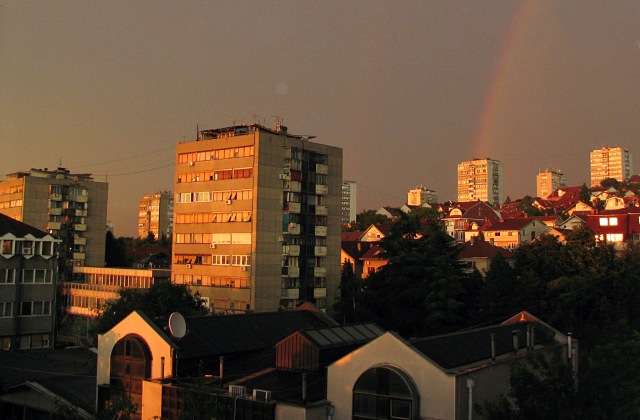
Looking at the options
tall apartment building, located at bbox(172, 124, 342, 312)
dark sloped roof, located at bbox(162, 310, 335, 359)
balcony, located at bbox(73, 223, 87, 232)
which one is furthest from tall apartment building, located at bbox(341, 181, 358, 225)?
dark sloped roof, located at bbox(162, 310, 335, 359)

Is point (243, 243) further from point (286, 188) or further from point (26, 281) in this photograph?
point (26, 281)

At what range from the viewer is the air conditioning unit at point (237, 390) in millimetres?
19547

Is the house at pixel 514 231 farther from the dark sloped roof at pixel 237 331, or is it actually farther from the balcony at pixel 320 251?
the dark sloped roof at pixel 237 331

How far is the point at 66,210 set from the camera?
3199 inches

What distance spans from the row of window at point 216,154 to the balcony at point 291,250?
9017 mm

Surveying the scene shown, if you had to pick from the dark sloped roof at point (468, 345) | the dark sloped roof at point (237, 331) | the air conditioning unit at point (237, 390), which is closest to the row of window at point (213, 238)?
the dark sloped roof at point (237, 331)

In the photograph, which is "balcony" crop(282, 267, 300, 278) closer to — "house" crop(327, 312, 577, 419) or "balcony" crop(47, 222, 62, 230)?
"house" crop(327, 312, 577, 419)

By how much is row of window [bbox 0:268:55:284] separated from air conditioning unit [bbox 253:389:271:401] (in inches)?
1284

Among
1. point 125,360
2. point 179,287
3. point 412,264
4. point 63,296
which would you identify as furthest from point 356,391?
point 63,296

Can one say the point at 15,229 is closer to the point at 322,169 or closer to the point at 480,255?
the point at 322,169

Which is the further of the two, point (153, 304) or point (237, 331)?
point (153, 304)

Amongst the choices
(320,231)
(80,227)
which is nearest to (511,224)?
(320,231)

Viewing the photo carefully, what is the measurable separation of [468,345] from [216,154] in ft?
133

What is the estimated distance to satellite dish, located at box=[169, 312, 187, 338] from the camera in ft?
73.2
